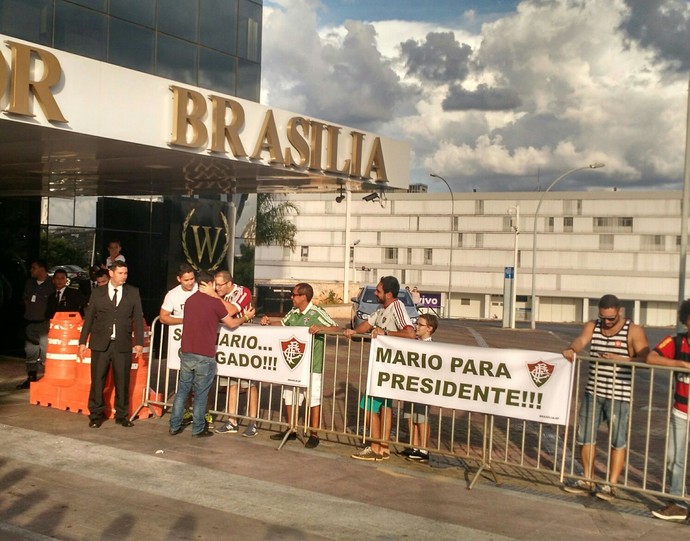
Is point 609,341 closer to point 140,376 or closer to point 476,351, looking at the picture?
point 476,351

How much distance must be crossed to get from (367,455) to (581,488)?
216cm

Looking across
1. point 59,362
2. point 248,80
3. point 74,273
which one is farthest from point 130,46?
point 59,362

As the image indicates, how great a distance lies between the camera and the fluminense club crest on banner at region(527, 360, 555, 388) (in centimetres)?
785

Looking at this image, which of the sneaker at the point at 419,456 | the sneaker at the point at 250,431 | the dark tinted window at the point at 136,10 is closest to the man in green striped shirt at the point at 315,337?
the sneaker at the point at 250,431

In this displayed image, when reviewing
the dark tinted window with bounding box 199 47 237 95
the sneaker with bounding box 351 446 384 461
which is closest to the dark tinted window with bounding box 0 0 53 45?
the dark tinted window with bounding box 199 47 237 95

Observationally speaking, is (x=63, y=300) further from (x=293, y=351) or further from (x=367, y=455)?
(x=367, y=455)

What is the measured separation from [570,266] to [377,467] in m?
83.4

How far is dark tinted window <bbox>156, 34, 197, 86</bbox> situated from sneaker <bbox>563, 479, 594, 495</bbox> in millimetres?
11391

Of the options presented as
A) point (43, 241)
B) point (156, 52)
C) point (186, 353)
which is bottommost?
point (186, 353)

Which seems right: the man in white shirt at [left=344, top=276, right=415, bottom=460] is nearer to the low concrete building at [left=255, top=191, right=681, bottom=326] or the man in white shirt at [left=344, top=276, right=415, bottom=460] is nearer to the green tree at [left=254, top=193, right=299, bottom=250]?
the green tree at [left=254, top=193, right=299, bottom=250]

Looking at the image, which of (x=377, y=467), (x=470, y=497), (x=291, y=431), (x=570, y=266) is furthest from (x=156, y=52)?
(x=570, y=266)

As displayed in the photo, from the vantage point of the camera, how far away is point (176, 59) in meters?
16.5

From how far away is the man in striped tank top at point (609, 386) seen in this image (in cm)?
765

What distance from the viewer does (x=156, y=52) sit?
16.0 metres
